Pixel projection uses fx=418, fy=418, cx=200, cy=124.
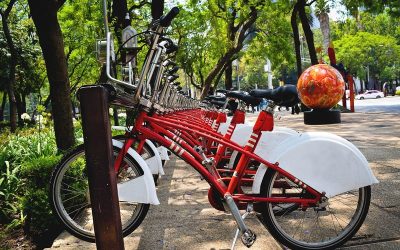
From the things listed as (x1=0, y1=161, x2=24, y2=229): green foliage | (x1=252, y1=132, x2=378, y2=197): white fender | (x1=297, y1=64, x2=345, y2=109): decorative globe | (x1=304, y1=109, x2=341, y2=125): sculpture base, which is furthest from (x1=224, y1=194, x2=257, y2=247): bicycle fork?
(x1=304, y1=109, x2=341, y2=125): sculpture base

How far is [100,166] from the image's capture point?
226 centimetres

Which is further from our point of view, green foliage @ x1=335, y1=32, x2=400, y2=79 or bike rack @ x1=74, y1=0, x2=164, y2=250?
green foliage @ x1=335, y1=32, x2=400, y2=79

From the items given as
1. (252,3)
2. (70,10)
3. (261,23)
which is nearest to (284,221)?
(70,10)

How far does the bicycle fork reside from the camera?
281 centimetres

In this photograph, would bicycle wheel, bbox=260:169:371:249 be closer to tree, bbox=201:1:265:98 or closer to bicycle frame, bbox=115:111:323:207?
bicycle frame, bbox=115:111:323:207

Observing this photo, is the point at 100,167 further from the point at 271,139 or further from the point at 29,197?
the point at 29,197

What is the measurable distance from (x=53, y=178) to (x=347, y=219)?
2.32 metres

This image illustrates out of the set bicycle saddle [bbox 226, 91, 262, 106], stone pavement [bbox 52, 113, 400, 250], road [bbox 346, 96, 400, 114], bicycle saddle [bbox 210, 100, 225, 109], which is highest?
bicycle saddle [bbox 226, 91, 262, 106]

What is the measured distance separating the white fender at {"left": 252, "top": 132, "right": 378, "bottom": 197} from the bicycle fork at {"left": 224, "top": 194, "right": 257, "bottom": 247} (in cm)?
19

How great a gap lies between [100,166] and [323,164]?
1.59 metres

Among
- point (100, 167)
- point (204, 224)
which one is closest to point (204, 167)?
point (204, 224)

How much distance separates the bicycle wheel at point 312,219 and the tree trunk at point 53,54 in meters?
3.20

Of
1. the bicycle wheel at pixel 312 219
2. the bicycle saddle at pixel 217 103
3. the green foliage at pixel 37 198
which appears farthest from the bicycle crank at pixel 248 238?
the bicycle saddle at pixel 217 103

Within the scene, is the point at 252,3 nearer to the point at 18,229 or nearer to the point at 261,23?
the point at 261,23
